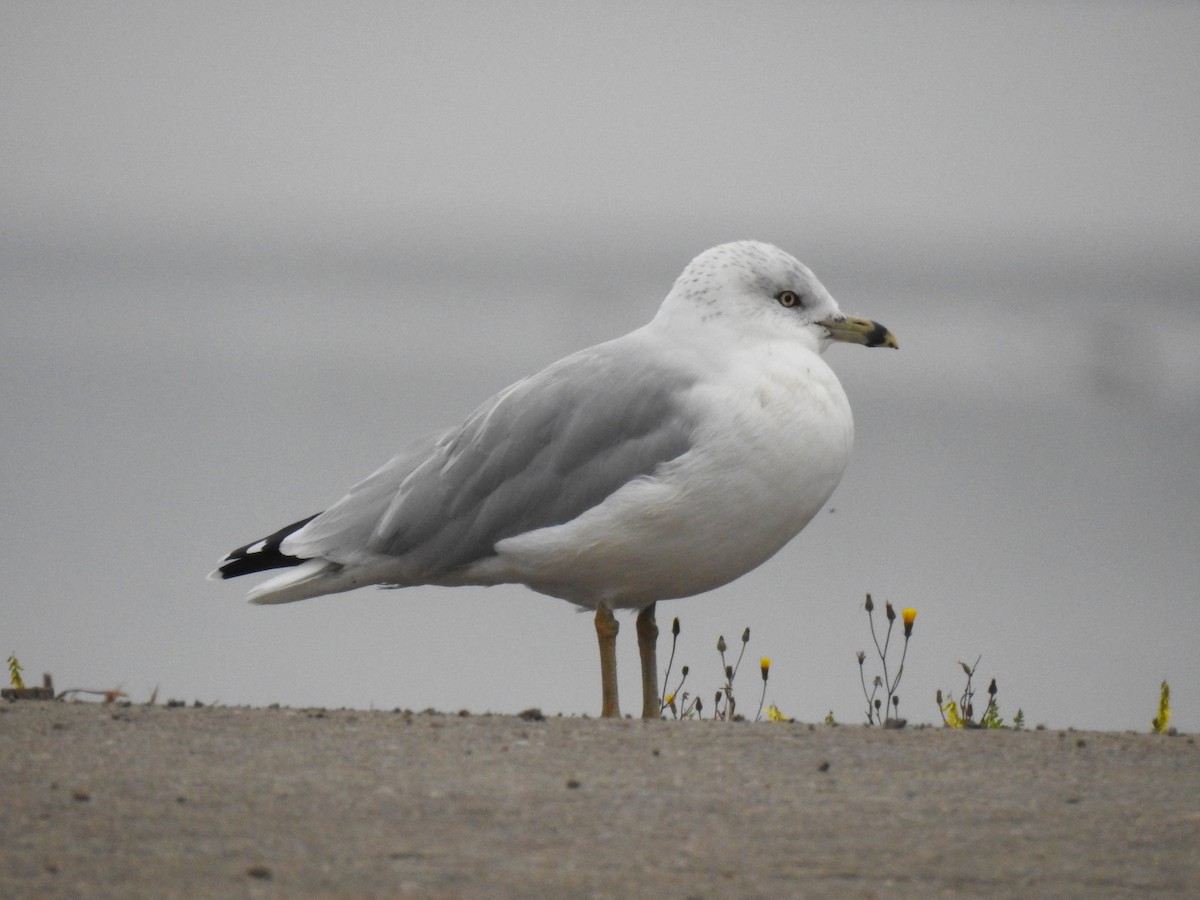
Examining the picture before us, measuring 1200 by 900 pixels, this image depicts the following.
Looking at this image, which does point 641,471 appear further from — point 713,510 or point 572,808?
point 572,808

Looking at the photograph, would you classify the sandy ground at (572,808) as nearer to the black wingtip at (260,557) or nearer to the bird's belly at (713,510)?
the bird's belly at (713,510)

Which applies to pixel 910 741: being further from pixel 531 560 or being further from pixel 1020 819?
pixel 531 560

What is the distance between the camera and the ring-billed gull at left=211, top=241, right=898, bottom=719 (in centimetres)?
609

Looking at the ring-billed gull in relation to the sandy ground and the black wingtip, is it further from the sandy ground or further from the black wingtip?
the sandy ground

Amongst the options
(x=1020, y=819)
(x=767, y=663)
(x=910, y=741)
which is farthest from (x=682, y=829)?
(x=767, y=663)

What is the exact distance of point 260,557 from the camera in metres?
7.18

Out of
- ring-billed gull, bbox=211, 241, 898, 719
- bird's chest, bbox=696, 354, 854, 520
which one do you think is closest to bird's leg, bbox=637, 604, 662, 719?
ring-billed gull, bbox=211, 241, 898, 719

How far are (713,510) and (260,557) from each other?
218 cm

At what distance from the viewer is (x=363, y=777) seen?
14.6 ft

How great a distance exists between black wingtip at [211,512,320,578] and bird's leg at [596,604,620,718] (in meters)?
1.39

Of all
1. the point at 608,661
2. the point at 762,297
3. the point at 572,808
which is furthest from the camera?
the point at 762,297

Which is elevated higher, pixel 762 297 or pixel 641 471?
pixel 762 297

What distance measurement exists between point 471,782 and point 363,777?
30cm

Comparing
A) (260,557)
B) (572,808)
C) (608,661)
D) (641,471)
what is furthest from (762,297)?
(572,808)
